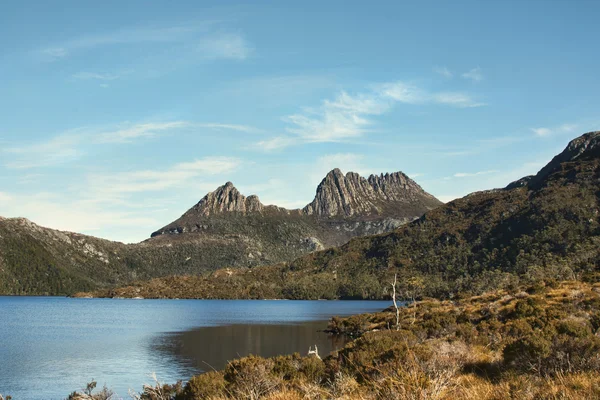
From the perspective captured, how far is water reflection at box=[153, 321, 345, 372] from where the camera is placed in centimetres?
4825

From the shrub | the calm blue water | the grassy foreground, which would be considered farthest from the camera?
the calm blue water

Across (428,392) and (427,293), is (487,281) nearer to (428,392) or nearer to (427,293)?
(427,293)

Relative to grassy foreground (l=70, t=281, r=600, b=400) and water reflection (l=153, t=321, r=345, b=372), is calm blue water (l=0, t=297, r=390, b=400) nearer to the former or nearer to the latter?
water reflection (l=153, t=321, r=345, b=372)

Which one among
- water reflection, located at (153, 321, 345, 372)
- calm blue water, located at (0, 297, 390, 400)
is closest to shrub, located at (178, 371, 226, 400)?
calm blue water, located at (0, 297, 390, 400)

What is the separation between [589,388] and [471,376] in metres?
4.94

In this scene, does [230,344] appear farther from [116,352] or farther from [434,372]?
[434,372]

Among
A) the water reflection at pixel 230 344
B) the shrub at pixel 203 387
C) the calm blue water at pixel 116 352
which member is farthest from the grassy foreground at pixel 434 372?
the water reflection at pixel 230 344

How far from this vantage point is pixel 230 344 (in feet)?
196

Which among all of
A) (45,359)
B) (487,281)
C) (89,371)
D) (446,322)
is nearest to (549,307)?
(446,322)

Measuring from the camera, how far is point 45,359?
4794 centimetres

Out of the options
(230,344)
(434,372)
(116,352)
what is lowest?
(230,344)

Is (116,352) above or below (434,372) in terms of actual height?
below

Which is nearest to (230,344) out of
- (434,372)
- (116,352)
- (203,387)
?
(116,352)

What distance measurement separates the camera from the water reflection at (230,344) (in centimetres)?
4825
